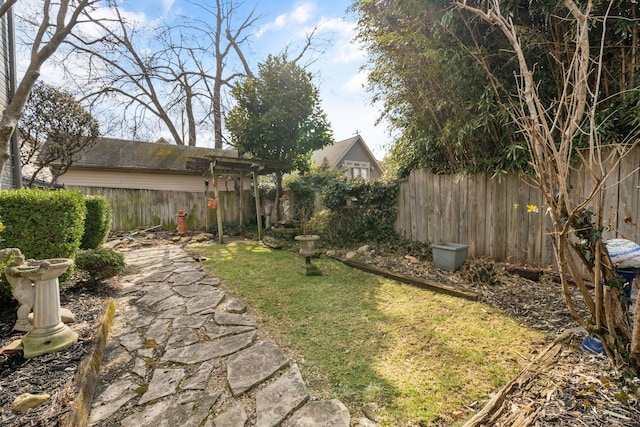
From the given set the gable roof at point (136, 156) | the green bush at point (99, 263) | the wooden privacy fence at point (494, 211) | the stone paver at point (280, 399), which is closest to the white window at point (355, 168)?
the gable roof at point (136, 156)

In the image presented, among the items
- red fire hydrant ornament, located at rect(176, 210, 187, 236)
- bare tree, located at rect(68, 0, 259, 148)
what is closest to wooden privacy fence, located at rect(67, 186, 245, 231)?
red fire hydrant ornament, located at rect(176, 210, 187, 236)

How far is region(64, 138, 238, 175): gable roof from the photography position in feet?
33.0

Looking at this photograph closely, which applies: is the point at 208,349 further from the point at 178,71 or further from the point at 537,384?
the point at 178,71

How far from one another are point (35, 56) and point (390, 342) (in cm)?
675

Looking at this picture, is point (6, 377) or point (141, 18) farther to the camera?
point (141, 18)

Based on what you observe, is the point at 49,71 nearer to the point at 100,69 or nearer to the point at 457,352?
the point at 100,69

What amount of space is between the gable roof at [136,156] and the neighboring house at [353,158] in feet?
24.1

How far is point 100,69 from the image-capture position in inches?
433

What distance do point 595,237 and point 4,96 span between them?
828 centimetres

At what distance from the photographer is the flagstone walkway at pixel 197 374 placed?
1.49 m

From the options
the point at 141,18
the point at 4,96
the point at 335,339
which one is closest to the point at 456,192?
the point at 335,339

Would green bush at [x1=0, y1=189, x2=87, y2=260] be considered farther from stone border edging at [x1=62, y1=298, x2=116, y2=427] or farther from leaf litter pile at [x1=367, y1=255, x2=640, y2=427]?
leaf litter pile at [x1=367, y1=255, x2=640, y2=427]

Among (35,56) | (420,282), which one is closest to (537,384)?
(420,282)

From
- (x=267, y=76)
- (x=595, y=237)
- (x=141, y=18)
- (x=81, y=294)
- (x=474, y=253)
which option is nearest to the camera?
(x=595, y=237)
